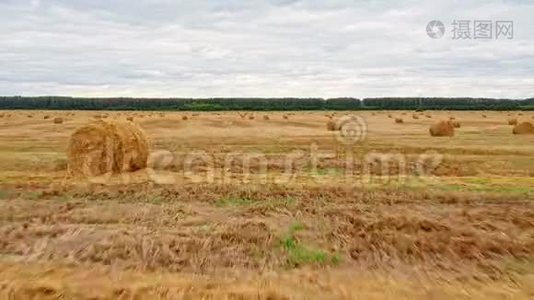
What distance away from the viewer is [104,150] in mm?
20016

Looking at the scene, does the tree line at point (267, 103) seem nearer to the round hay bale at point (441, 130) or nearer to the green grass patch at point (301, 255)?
the round hay bale at point (441, 130)

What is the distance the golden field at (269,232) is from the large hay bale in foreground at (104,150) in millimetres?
568

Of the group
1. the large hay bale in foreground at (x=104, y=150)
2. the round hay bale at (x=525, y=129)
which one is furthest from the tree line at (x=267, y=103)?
the large hay bale in foreground at (x=104, y=150)

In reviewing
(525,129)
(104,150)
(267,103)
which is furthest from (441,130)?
(267,103)

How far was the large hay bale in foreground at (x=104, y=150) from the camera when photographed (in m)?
19.8

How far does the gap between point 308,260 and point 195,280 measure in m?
1.75

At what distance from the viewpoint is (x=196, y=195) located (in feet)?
48.7

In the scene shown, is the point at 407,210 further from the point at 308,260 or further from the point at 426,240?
the point at 308,260

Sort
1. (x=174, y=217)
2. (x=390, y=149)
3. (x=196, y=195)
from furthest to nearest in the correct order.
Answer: (x=390, y=149), (x=196, y=195), (x=174, y=217)

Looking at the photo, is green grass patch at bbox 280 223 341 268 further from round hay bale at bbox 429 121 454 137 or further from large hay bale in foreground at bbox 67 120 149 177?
round hay bale at bbox 429 121 454 137

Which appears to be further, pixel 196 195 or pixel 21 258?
pixel 196 195

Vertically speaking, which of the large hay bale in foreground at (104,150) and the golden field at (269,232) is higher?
the large hay bale in foreground at (104,150)

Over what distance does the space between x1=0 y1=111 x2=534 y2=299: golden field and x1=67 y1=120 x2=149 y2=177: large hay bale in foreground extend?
568 mm

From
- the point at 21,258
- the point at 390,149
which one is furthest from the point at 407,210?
the point at 390,149
